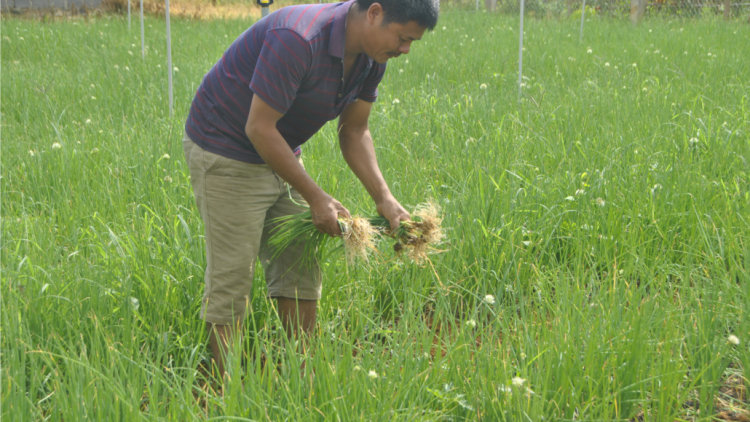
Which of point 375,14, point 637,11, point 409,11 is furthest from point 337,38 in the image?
point 637,11

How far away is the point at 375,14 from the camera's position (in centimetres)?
173

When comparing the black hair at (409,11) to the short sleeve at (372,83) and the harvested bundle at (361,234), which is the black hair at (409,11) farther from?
the harvested bundle at (361,234)

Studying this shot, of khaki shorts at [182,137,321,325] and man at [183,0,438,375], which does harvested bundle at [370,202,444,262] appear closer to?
man at [183,0,438,375]

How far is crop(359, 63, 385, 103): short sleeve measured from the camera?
202 cm

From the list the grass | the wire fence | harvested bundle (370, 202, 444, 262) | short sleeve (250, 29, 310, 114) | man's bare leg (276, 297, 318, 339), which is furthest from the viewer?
the wire fence

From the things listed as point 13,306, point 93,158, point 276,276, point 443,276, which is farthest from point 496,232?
point 93,158

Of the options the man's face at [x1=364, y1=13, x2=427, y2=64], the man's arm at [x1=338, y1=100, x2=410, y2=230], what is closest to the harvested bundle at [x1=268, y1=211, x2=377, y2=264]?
the man's arm at [x1=338, y1=100, x2=410, y2=230]

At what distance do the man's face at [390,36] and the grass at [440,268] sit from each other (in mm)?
723

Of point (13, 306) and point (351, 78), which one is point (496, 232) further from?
point (13, 306)

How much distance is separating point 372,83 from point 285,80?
0.43 meters

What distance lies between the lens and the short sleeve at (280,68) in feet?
5.59

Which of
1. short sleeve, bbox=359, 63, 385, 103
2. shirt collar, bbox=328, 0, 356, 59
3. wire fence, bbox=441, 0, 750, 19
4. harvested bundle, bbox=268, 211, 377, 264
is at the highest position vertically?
wire fence, bbox=441, 0, 750, 19

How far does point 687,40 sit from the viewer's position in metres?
7.93

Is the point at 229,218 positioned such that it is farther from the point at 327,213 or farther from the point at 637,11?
the point at 637,11
